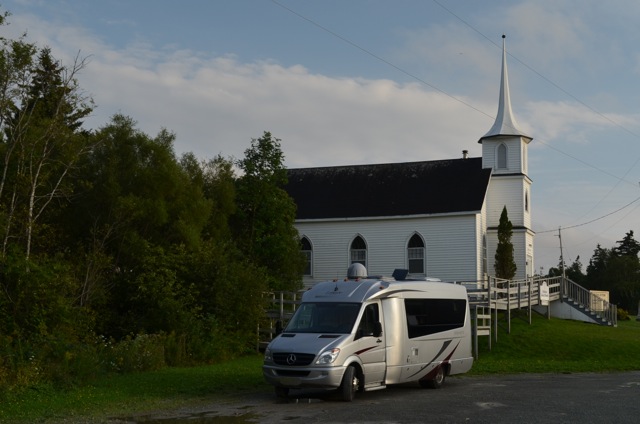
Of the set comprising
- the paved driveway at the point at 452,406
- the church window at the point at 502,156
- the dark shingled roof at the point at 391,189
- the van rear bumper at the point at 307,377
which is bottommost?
the paved driveway at the point at 452,406

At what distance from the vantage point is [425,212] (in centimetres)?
4588

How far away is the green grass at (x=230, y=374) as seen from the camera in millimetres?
15930

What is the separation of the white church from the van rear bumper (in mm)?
28019

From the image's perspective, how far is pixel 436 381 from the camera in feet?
68.3

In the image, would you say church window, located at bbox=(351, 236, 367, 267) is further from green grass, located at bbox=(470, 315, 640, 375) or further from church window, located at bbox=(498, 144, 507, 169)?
green grass, located at bbox=(470, 315, 640, 375)

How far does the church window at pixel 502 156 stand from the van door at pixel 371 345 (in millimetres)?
30927

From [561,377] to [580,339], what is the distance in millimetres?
10551

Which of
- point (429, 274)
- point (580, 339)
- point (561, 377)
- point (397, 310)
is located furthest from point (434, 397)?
point (429, 274)

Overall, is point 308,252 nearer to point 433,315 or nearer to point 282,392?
point 433,315

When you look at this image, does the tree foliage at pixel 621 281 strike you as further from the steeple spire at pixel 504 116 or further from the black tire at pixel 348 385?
the black tire at pixel 348 385

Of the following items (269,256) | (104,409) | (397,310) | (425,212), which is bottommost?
(104,409)

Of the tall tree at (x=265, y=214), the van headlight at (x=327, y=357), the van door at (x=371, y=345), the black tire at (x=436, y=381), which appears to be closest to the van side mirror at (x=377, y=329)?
the van door at (x=371, y=345)

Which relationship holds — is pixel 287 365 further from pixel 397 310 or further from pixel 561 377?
pixel 561 377

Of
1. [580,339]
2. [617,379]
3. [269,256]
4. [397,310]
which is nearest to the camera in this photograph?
[397,310]
